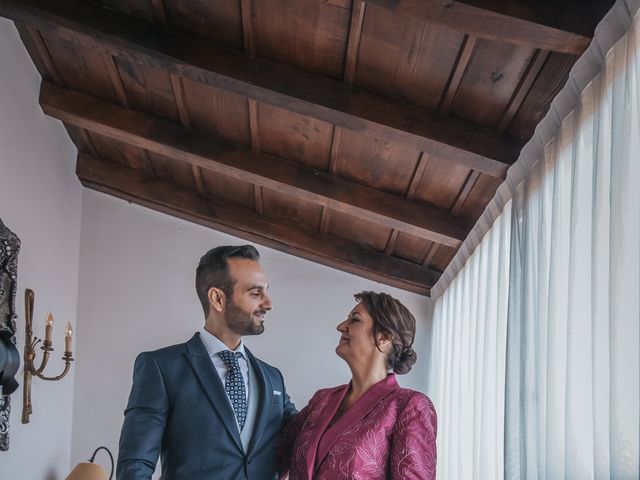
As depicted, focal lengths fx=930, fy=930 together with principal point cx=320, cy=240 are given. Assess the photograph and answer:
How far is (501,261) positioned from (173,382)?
116 centimetres

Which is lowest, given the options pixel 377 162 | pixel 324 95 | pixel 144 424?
pixel 144 424

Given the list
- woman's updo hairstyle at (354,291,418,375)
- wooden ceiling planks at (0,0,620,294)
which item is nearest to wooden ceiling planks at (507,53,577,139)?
wooden ceiling planks at (0,0,620,294)

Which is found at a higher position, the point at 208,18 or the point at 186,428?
the point at 208,18

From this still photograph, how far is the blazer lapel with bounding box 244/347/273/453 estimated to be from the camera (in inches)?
95.8

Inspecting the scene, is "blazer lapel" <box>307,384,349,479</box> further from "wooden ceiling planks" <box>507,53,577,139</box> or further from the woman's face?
"wooden ceiling planks" <box>507,53,577,139</box>

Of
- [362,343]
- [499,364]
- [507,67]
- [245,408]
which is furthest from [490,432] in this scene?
[507,67]

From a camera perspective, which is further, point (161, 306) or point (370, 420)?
point (161, 306)

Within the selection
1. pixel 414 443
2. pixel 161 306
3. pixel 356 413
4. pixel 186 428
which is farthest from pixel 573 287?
pixel 161 306

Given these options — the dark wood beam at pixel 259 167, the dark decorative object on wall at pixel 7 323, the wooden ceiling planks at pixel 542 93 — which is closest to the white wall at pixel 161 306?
the dark wood beam at pixel 259 167

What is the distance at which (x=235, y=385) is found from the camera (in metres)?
2.48

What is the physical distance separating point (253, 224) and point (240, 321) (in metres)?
2.26

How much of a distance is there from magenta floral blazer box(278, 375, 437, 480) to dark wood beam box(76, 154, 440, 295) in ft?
7.43

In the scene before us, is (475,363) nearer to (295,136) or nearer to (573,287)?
(295,136)

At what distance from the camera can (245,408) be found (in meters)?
2.47
